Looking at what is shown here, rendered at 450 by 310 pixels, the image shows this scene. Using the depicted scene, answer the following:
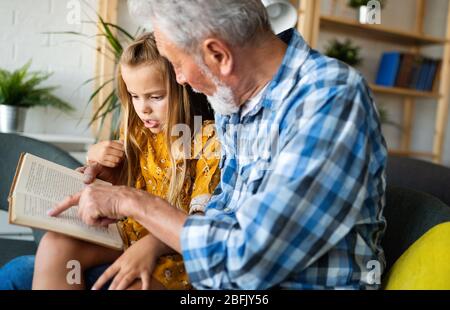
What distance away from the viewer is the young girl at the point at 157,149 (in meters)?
1.23

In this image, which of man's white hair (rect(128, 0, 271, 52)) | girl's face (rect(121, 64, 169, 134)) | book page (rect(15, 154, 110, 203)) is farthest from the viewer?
girl's face (rect(121, 64, 169, 134))

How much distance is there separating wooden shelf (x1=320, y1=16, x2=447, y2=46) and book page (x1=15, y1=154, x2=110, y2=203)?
8.46ft

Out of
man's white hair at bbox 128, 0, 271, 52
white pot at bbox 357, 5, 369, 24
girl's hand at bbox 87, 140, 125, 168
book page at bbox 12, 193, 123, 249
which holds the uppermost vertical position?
white pot at bbox 357, 5, 369, 24

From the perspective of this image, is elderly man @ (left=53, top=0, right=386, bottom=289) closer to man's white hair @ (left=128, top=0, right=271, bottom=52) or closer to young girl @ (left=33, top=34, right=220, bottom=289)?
man's white hair @ (left=128, top=0, right=271, bottom=52)

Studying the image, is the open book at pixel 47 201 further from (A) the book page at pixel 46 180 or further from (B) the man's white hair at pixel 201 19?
(B) the man's white hair at pixel 201 19

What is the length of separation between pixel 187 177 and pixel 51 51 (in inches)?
71.1

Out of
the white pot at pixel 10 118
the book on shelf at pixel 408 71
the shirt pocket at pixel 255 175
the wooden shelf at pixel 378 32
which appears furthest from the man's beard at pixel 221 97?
the book on shelf at pixel 408 71

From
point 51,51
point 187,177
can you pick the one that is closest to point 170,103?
point 187,177

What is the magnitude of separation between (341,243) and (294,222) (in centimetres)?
13

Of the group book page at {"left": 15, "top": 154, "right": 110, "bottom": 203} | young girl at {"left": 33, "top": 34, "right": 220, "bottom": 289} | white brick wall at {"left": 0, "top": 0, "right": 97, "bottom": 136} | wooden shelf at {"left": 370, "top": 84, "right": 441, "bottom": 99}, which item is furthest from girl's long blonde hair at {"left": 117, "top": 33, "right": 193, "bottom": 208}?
wooden shelf at {"left": 370, "top": 84, "right": 441, "bottom": 99}

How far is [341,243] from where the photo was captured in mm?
883

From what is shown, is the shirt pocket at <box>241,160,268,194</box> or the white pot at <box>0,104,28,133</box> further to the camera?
the white pot at <box>0,104,28,133</box>

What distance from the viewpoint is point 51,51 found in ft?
9.21

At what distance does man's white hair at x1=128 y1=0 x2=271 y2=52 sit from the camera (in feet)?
2.98
